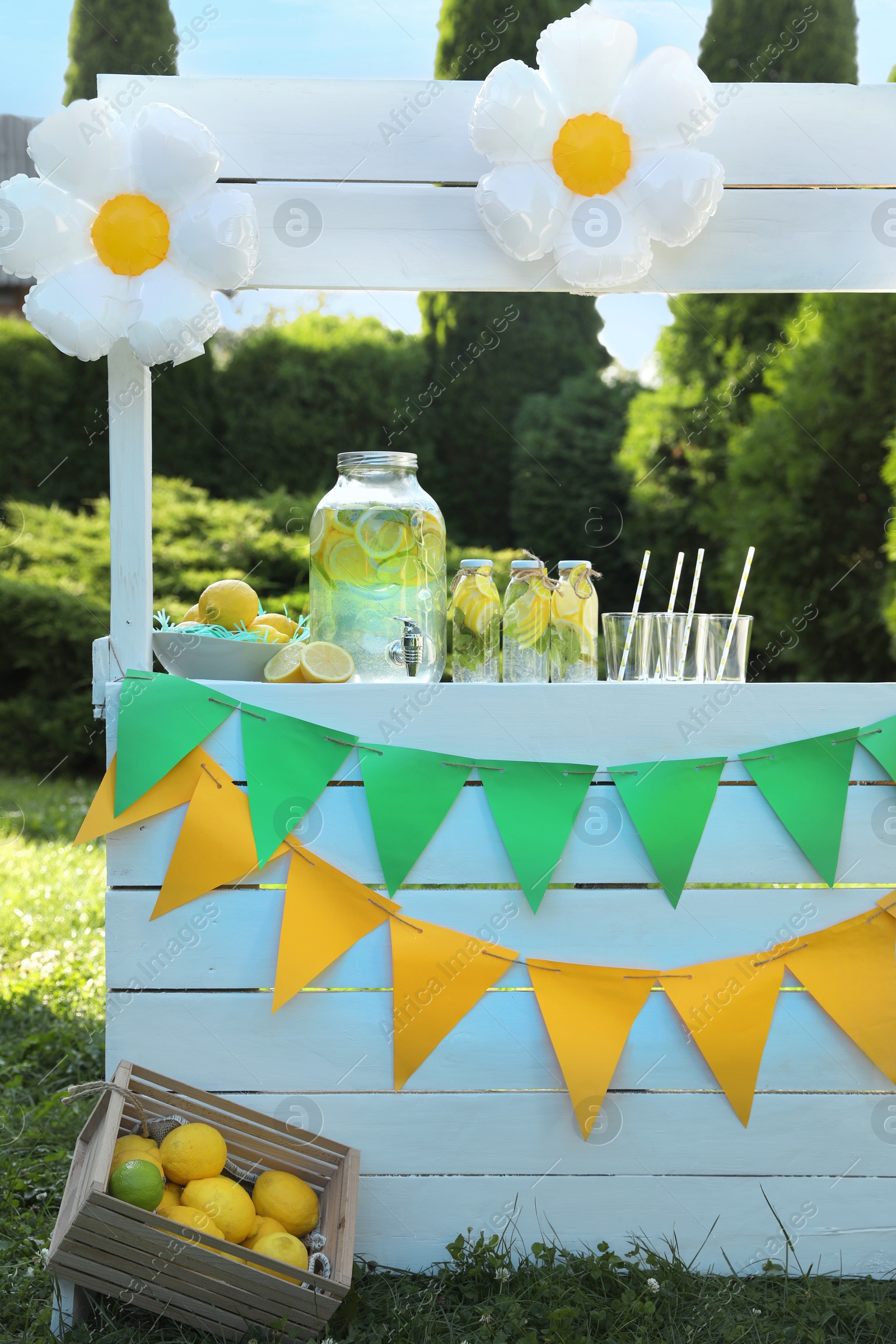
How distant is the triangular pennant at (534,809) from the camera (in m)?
1.69

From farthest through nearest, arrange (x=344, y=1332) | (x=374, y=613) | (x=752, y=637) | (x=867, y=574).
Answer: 1. (x=752, y=637)
2. (x=867, y=574)
3. (x=374, y=613)
4. (x=344, y=1332)

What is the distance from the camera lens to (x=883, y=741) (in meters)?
1.75

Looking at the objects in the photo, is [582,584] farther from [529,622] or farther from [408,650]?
[408,650]

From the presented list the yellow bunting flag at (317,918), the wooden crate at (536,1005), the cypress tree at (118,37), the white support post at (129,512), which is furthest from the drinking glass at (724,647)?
the cypress tree at (118,37)

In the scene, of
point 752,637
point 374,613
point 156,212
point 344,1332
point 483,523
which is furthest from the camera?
point 483,523

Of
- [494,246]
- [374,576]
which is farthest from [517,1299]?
[494,246]

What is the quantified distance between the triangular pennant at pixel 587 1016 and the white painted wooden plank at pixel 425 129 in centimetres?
139

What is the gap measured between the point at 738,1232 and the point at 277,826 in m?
1.07

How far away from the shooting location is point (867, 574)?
5.37m

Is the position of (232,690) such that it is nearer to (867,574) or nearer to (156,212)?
(156,212)

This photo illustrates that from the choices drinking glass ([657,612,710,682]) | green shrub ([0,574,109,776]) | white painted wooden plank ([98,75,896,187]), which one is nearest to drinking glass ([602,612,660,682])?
drinking glass ([657,612,710,682])

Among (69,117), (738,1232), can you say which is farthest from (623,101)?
(738,1232)

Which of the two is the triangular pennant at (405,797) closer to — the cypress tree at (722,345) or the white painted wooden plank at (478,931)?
the white painted wooden plank at (478,931)

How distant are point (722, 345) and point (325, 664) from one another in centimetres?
528
